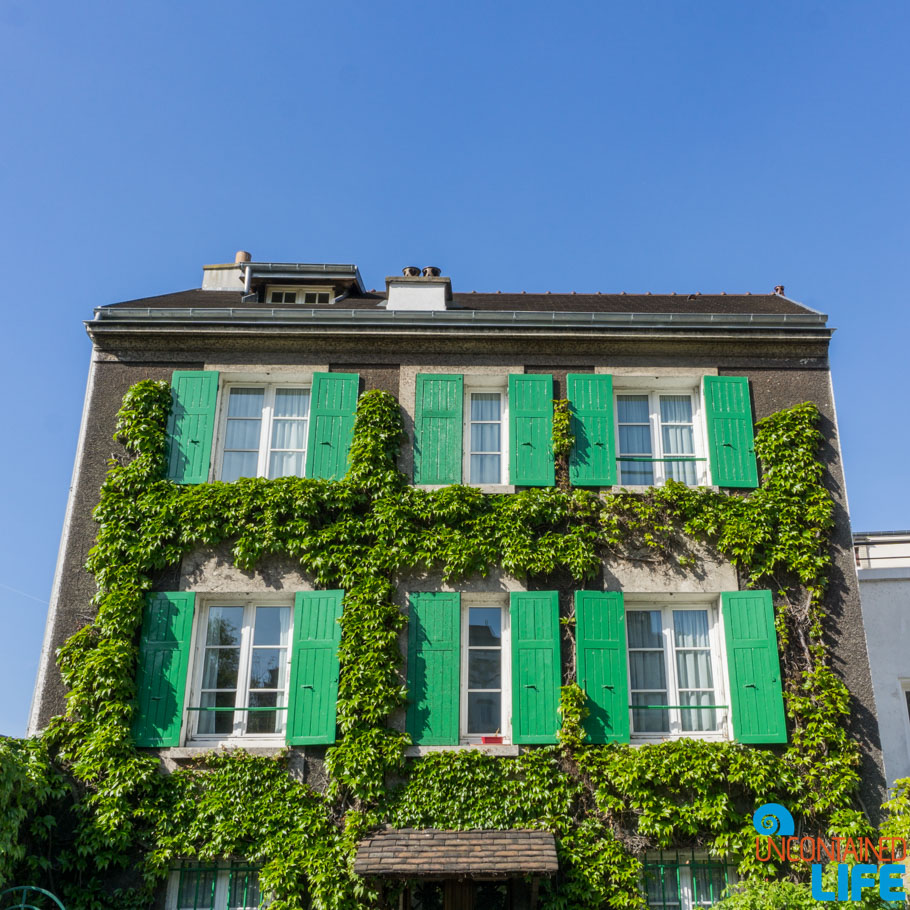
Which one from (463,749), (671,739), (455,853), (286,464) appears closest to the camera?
(455,853)

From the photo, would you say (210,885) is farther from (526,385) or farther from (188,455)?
(526,385)

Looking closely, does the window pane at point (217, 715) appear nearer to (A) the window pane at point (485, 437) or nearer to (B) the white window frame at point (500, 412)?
(B) the white window frame at point (500, 412)

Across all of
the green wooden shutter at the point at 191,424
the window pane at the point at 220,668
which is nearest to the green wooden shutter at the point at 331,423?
the green wooden shutter at the point at 191,424

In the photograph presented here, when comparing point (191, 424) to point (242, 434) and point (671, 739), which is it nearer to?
point (242, 434)

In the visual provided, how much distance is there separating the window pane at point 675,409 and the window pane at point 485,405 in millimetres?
2146

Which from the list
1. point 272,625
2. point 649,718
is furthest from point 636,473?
point 272,625

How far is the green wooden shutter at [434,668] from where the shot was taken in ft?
34.8

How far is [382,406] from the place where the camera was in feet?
39.3

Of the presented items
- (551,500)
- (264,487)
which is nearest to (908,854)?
(551,500)

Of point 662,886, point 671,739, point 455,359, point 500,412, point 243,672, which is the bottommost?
point 662,886

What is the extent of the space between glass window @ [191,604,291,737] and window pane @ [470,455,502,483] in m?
2.86

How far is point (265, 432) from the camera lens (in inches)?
482

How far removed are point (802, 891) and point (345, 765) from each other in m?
4.80

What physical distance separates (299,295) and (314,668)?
22.0 feet
